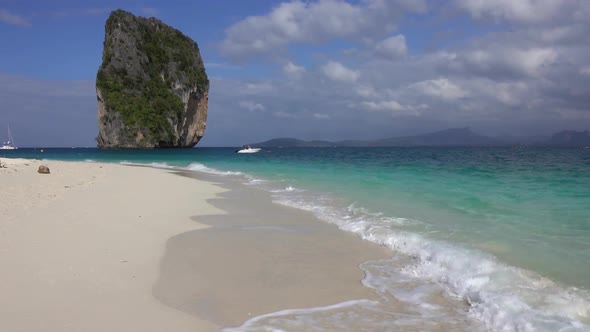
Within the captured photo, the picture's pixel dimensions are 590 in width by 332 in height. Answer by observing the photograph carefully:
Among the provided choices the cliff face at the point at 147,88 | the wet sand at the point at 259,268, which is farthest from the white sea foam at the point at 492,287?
the cliff face at the point at 147,88

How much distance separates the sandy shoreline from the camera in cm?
443

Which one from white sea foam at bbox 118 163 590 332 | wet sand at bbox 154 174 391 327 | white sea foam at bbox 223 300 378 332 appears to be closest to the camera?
white sea foam at bbox 223 300 378 332

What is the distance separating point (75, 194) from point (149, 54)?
9306 cm

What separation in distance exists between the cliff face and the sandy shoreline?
274 feet

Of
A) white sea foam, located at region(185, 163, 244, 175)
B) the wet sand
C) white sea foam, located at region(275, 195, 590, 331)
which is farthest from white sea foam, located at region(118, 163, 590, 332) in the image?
white sea foam, located at region(185, 163, 244, 175)

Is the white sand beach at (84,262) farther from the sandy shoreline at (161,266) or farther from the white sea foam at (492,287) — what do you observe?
the white sea foam at (492,287)

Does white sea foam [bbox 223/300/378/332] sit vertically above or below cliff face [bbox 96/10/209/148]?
below

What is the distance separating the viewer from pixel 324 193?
1602 cm

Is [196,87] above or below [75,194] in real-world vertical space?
above

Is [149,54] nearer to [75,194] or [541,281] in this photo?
[75,194]

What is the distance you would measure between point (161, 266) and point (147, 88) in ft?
311

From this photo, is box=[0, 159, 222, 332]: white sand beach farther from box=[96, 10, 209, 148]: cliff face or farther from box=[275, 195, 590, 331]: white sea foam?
box=[96, 10, 209, 148]: cliff face

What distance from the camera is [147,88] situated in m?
93.6

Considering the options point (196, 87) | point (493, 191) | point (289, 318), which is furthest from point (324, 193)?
point (196, 87)
